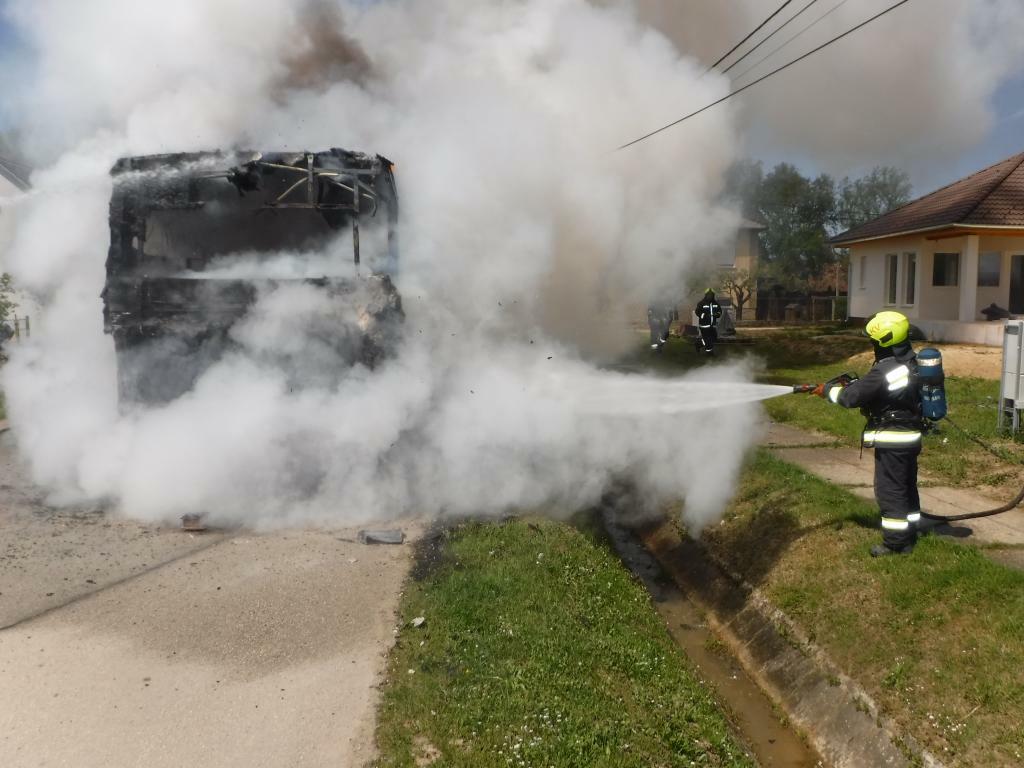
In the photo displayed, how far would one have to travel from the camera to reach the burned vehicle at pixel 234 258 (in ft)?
23.1

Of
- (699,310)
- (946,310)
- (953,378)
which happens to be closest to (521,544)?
(953,378)

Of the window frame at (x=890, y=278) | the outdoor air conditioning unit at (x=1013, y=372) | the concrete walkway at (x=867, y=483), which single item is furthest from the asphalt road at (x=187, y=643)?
the window frame at (x=890, y=278)

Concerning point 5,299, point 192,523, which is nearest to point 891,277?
point 192,523

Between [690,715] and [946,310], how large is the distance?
16325mm

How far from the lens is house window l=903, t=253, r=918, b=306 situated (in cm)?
1898

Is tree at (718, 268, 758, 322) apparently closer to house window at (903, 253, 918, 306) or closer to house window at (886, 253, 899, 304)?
house window at (886, 253, 899, 304)

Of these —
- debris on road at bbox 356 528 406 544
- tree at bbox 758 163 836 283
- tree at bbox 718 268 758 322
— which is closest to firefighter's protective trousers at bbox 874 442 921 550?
debris on road at bbox 356 528 406 544

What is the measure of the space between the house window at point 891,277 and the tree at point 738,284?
28.4 ft

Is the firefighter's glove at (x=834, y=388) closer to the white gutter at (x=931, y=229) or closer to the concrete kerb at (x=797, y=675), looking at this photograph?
the concrete kerb at (x=797, y=675)

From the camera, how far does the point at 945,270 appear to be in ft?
59.6

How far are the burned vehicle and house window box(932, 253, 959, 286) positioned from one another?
48.8 ft

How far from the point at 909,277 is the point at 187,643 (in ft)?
61.1

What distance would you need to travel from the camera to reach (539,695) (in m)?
4.02

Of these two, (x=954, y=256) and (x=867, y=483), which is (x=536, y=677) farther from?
(x=954, y=256)
